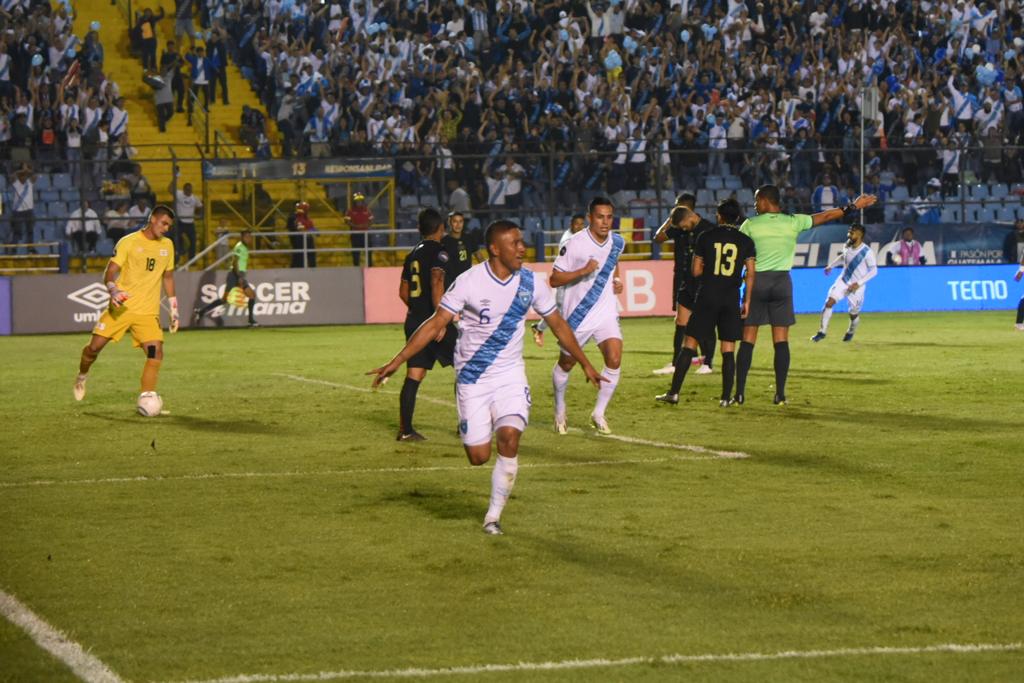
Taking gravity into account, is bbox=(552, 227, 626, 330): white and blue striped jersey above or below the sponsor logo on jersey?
above

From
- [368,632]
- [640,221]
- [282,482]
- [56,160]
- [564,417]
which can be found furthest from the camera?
[640,221]

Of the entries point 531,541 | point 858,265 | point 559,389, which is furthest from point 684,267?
point 531,541

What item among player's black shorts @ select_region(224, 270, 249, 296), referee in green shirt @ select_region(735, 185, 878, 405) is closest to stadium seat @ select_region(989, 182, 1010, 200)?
player's black shorts @ select_region(224, 270, 249, 296)

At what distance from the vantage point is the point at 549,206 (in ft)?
111

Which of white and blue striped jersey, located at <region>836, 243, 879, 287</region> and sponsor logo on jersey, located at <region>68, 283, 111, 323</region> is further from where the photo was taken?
sponsor logo on jersey, located at <region>68, 283, 111, 323</region>

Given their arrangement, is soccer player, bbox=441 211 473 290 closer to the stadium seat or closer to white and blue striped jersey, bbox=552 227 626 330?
white and blue striped jersey, bbox=552 227 626 330

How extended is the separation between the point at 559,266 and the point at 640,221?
67.8 feet

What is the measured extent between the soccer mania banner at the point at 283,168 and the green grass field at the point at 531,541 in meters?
16.5

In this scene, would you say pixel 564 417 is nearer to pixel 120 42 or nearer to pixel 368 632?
pixel 368 632

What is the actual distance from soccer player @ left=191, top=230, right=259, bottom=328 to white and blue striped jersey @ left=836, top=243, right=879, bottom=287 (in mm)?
12008

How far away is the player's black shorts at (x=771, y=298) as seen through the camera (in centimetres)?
1605

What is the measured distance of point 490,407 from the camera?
352 inches

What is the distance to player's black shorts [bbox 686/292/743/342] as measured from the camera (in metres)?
15.8

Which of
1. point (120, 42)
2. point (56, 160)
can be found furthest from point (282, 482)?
point (120, 42)
